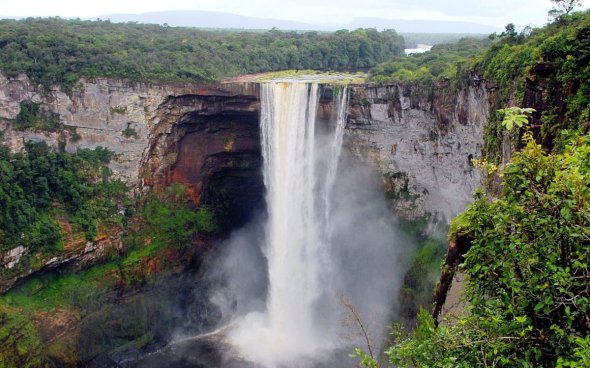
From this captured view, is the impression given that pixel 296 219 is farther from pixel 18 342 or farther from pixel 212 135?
pixel 18 342

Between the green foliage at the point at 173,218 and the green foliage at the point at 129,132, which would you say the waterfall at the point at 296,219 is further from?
the green foliage at the point at 129,132

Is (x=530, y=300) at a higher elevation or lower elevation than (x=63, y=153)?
higher

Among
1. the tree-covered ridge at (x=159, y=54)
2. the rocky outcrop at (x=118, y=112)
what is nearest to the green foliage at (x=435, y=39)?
the tree-covered ridge at (x=159, y=54)

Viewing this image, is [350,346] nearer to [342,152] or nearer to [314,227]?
[314,227]

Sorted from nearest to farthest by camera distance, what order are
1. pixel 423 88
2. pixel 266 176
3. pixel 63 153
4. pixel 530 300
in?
pixel 530 300
pixel 423 88
pixel 63 153
pixel 266 176

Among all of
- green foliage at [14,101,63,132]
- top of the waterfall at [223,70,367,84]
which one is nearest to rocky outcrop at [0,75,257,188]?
green foliage at [14,101,63,132]

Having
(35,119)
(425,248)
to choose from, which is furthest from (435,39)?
(35,119)

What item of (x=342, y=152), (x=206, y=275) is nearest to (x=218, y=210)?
(x=206, y=275)
